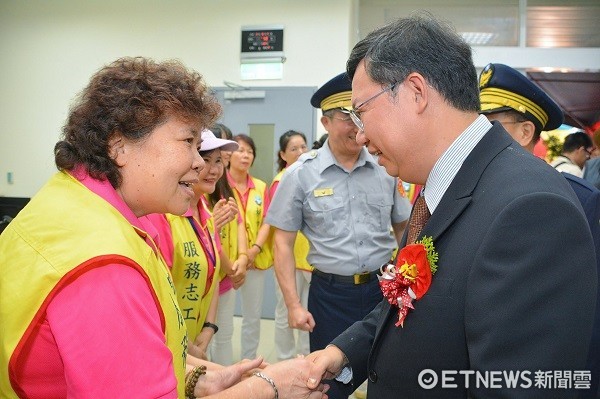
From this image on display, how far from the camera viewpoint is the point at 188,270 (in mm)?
2000

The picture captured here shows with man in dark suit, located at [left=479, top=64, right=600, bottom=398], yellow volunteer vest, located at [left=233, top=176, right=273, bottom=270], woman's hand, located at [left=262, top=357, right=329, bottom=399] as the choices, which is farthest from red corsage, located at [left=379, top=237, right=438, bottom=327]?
yellow volunteer vest, located at [left=233, top=176, right=273, bottom=270]

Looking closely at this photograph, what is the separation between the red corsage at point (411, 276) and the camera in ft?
3.39

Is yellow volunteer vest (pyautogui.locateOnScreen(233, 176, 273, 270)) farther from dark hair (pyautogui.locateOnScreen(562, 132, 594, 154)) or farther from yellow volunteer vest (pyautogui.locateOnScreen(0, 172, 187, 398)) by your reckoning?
dark hair (pyautogui.locateOnScreen(562, 132, 594, 154))

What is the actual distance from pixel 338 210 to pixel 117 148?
1.53 meters

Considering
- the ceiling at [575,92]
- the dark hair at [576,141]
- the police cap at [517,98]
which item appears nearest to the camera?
the police cap at [517,98]

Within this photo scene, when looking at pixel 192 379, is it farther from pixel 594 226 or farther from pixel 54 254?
pixel 594 226

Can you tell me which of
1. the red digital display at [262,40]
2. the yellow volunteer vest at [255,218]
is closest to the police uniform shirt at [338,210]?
the yellow volunteer vest at [255,218]

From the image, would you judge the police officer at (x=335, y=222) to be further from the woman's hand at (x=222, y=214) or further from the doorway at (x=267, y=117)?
the doorway at (x=267, y=117)

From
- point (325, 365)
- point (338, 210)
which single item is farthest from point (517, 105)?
point (325, 365)

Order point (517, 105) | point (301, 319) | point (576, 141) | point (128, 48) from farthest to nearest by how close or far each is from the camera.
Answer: point (128, 48) < point (576, 141) < point (301, 319) < point (517, 105)

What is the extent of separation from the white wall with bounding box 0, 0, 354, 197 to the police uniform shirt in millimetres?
2781

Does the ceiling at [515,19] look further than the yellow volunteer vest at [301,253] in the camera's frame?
Yes

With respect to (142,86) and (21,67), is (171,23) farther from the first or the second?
(142,86)

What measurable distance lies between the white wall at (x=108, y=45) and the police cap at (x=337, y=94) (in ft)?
8.75
